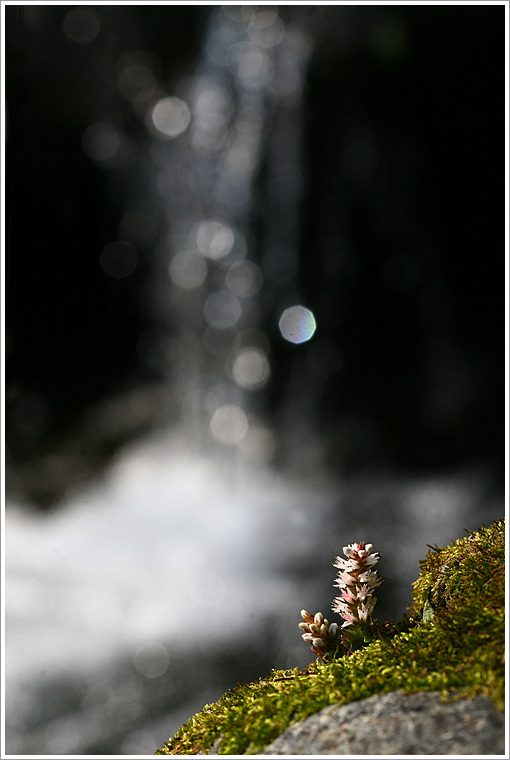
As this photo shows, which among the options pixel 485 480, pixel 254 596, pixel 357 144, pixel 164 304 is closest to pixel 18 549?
pixel 254 596

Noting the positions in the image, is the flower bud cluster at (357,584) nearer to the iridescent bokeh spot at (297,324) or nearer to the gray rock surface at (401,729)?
the gray rock surface at (401,729)

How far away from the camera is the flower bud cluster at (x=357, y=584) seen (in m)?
1.31

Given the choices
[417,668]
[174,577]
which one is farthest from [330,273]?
[417,668]

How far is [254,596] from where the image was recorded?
4.38m

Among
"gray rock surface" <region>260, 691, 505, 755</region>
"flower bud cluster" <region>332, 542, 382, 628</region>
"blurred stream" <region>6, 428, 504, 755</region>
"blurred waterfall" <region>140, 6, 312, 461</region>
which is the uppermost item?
"blurred waterfall" <region>140, 6, 312, 461</region>

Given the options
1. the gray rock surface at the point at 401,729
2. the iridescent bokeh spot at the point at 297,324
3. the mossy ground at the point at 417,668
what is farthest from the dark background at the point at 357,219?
the gray rock surface at the point at 401,729

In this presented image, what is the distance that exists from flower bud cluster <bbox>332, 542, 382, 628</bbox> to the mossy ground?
0.26 ft

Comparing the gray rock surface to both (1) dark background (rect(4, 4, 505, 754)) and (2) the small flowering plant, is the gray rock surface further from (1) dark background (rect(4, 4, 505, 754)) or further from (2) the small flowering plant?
(1) dark background (rect(4, 4, 505, 754))

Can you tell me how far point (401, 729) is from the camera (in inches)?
33.0

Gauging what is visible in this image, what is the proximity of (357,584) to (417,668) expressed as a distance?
36 centimetres

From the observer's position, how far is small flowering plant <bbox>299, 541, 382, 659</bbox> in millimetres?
1298

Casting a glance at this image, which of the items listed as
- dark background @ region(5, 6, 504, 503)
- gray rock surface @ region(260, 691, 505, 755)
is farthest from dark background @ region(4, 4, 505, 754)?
gray rock surface @ region(260, 691, 505, 755)

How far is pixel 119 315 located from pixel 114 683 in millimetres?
3857

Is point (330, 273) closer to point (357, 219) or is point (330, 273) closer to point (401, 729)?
point (357, 219)
